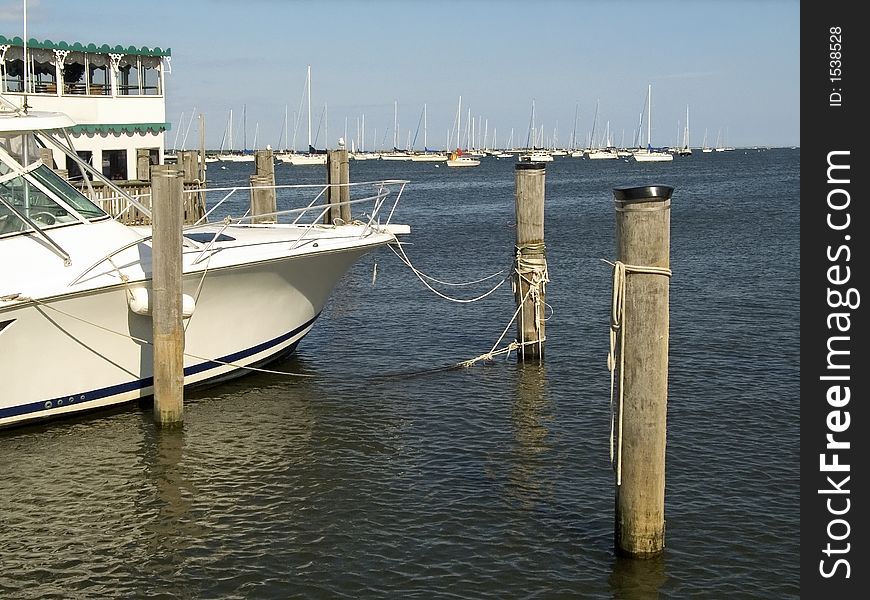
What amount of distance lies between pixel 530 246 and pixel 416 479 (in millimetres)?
5050

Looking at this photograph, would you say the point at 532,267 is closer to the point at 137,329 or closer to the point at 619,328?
the point at 137,329

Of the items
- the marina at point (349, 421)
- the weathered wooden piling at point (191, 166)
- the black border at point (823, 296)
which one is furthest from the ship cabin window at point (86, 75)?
the black border at point (823, 296)

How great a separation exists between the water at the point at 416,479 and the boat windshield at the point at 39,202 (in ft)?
8.07

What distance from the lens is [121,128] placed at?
28688 millimetres

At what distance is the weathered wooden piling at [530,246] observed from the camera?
15789 millimetres

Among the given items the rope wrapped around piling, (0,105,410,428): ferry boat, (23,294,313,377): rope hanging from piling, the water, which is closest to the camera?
the water

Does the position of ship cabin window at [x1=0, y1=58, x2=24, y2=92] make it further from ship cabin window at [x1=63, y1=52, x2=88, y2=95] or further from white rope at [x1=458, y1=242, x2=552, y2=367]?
white rope at [x1=458, y1=242, x2=552, y2=367]

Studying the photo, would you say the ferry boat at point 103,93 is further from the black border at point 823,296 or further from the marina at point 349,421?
the black border at point 823,296

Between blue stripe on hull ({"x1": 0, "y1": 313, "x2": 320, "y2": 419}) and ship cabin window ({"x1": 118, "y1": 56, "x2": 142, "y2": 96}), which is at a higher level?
ship cabin window ({"x1": 118, "y1": 56, "x2": 142, "y2": 96})

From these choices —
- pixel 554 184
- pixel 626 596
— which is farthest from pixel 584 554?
pixel 554 184

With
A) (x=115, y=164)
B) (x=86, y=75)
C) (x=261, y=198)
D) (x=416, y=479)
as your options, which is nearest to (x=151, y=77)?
(x=86, y=75)

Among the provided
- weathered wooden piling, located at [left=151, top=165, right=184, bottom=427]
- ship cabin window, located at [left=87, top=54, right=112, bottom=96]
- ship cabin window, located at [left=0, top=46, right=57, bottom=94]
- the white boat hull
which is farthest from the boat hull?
ship cabin window, located at [left=87, top=54, right=112, bottom=96]

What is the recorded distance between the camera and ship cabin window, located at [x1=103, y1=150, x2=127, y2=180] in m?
28.9

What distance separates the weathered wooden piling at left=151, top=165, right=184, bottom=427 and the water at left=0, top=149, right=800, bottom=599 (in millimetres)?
579
